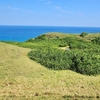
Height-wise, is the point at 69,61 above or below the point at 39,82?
above

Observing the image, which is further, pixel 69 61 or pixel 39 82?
pixel 69 61

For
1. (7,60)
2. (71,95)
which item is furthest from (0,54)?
(71,95)

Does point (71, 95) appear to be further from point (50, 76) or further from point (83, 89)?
point (50, 76)

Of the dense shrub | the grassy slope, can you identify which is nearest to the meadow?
the grassy slope

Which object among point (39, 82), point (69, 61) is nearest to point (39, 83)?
point (39, 82)

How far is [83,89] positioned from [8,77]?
606cm

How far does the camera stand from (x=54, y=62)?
17.6 m

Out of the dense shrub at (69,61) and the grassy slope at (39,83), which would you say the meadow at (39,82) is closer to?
the grassy slope at (39,83)

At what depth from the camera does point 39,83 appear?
46.2ft

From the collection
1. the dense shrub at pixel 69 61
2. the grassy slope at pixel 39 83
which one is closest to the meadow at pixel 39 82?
the grassy slope at pixel 39 83

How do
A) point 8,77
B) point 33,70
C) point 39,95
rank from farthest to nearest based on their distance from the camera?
point 33,70, point 8,77, point 39,95

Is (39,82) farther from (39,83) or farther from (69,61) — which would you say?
(69,61)

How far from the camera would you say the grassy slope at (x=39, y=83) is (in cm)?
1259

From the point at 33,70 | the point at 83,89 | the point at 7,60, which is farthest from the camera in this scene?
the point at 7,60
